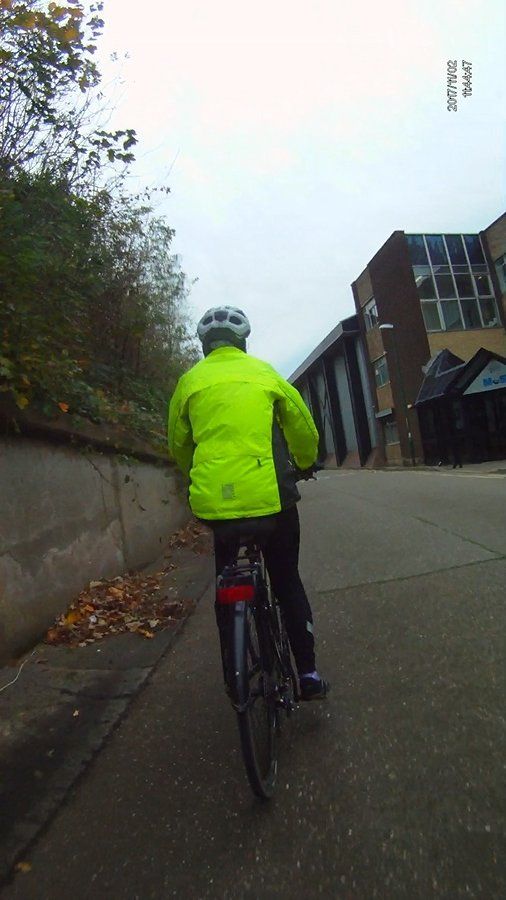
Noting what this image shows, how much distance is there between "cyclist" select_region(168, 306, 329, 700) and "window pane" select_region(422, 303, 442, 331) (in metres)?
33.3

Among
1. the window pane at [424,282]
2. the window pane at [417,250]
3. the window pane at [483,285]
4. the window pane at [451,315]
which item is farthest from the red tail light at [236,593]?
the window pane at [483,285]

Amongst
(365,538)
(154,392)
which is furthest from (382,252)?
(365,538)

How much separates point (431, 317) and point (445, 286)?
201cm

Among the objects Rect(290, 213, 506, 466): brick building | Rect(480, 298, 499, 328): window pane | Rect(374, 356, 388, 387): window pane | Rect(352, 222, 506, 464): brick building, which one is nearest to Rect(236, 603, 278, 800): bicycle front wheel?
Rect(290, 213, 506, 466): brick building

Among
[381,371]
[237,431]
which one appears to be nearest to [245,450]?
[237,431]

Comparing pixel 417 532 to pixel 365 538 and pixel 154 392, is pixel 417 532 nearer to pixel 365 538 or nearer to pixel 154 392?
pixel 365 538

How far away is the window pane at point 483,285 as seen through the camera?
35.2m

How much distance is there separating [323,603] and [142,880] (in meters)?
3.31

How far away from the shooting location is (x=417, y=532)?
8.05 metres

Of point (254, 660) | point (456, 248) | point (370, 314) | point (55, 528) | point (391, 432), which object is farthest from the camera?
point (370, 314)

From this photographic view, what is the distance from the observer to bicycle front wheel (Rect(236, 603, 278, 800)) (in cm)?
224

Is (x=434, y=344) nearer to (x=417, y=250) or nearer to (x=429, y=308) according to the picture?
(x=429, y=308)

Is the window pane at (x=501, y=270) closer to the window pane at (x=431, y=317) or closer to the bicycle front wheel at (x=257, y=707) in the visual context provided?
the window pane at (x=431, y=317)

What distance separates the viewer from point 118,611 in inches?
209
